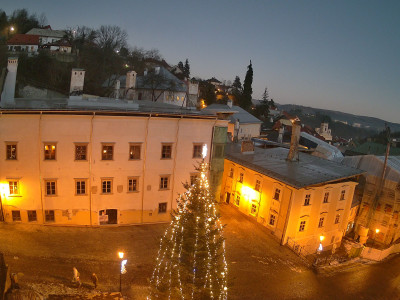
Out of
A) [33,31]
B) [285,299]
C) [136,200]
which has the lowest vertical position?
[285,299]

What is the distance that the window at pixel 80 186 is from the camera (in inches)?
850

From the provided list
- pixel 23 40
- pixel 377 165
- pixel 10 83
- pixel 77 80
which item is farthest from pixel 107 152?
pixel 23 40

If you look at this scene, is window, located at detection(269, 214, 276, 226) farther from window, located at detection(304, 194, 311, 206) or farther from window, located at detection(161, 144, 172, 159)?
window, located at detection(161, 144, 172, 159)

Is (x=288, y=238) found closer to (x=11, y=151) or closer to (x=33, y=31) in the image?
(x=11, y=151)

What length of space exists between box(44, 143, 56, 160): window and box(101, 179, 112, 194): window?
3.89m

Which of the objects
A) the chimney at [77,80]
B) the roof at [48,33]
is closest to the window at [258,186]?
the chimney at [77,80]

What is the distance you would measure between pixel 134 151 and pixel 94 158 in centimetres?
298

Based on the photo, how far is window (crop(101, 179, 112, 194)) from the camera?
22.2m

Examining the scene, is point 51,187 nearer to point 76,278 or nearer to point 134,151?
point 134,151

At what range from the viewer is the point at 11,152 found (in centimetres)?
2005

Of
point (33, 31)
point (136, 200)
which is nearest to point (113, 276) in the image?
point (136, 200)

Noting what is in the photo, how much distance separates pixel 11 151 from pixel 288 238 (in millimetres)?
22176

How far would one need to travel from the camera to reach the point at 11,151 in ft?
65.8

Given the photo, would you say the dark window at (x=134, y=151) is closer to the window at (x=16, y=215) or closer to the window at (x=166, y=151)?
the window at (x=166, y=151)
